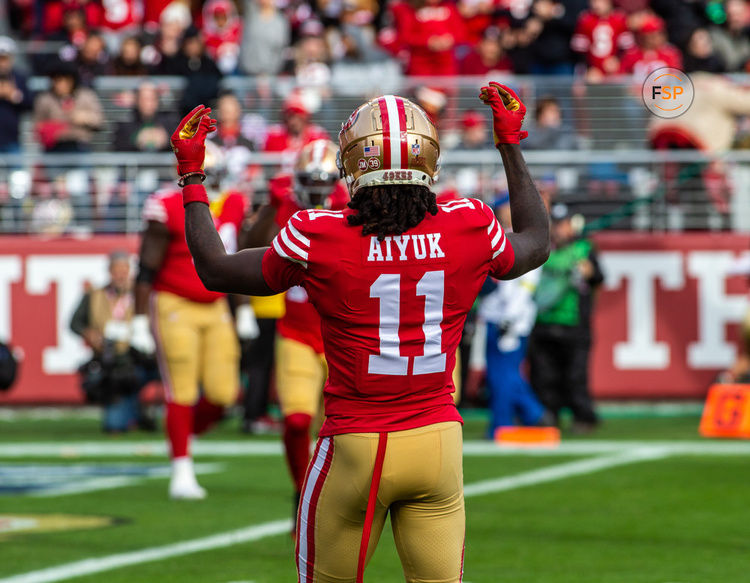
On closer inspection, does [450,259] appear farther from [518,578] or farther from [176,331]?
[176,331]

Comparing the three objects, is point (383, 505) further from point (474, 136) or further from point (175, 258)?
point (474, 136)

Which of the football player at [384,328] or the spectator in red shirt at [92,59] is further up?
the spectator in red shirt at [92,59]

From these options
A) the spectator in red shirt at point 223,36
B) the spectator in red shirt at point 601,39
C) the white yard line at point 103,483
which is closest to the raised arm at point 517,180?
the white yard line at point 103,483

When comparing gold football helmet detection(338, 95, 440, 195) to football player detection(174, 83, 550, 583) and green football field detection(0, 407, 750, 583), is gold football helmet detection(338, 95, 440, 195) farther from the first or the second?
green football field detection(0, 407, 750, 583)

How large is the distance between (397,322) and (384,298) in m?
0.08

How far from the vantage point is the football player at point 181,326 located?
909cm

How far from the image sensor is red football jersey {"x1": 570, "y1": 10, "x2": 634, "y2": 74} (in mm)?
17750

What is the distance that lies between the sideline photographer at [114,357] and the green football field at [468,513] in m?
0.49

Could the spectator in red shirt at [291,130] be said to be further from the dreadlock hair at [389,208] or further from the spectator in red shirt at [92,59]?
the dreadlock hair at [389,208]

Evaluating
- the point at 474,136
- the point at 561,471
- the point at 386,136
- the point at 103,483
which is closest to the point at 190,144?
the point at 386,136

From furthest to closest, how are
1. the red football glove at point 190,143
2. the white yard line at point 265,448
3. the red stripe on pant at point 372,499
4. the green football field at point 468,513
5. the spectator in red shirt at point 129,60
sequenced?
1. the spectator in red shirt at point 129,60
2. the white yard line at point 265,448
3. the green football field at point 468,513
4. the red football glove at point 190,143
5. the red stripe on pant at point 372,499

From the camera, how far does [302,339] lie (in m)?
7.50

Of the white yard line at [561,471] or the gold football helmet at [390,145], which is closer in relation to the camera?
the gold football helmet at [390,145]

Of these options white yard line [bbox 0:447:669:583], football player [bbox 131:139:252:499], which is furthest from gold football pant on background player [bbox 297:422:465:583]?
football player [bbox 131:139:252:499]
